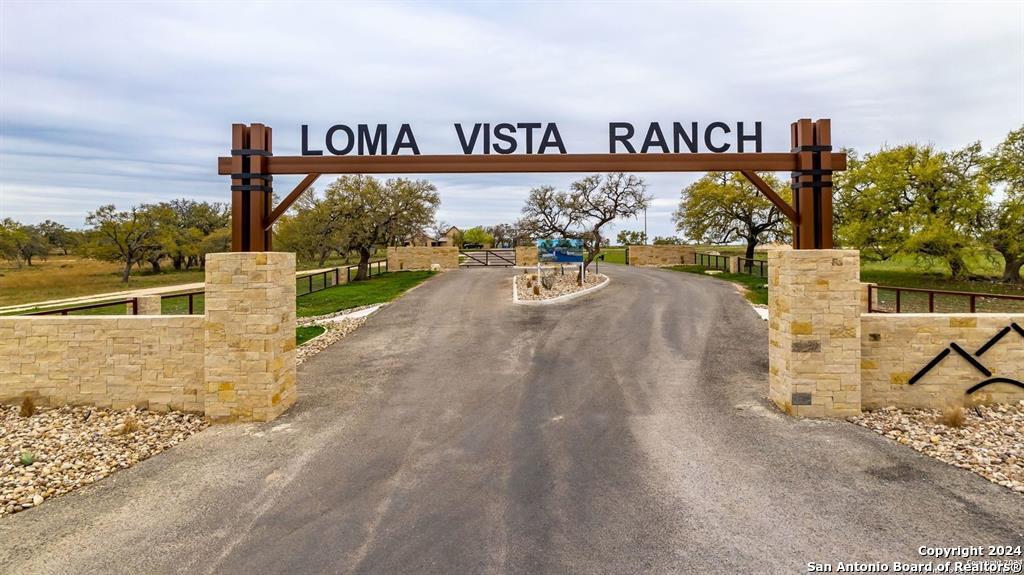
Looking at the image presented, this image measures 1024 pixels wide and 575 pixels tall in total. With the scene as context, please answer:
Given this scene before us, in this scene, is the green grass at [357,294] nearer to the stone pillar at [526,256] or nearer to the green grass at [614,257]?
the stone pillar at [526,256]

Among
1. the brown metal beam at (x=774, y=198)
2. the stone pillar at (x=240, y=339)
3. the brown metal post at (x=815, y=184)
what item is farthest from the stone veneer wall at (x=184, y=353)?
the brown metal post at (x=815, y=184)

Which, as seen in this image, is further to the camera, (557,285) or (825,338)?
(557,285)

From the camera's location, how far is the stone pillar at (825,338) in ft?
29.1

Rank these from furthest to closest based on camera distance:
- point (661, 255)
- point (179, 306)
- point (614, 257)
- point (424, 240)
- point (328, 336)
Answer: point (614, 257) < point (424, 240) < point (661, 255) < point (179, 306) < point (328, 336)

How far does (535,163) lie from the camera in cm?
969

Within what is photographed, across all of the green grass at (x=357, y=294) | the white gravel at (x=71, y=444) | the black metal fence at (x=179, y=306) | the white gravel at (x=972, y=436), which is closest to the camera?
the white gravel at (x=71, y=444)

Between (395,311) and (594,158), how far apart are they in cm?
1238

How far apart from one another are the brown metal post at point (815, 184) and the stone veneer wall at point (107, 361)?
11.8 m

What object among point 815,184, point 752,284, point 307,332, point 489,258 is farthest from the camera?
point 489,258

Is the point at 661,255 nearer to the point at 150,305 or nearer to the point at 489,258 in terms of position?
the point at 489,258

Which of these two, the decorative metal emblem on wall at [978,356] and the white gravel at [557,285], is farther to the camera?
the white gravel at [557,285]

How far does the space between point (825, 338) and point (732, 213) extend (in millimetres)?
30223

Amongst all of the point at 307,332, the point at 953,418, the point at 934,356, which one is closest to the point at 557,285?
the point at 307,332

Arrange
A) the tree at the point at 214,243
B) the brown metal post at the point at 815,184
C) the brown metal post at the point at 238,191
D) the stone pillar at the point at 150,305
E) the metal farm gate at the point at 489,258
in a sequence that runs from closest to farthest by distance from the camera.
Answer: the brown metal post at the point at 815,184 → the brown metal post at the point at 238,191 → the stone pillar at the point at 150,305 → the metal farm gate at the point at 489,258 → the tree at the point at 214,243
